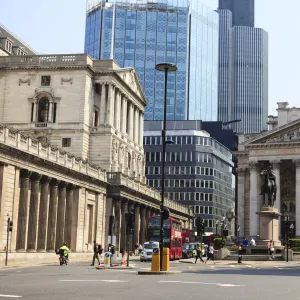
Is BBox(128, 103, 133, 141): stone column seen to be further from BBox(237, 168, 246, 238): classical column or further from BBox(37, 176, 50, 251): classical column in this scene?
BBox(37, 176, 50, 251): classical column

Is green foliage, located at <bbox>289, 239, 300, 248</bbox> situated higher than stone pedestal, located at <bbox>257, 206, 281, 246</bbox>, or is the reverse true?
stone pedestal, located at <bbox>257, 206, 281, 246</bbox>

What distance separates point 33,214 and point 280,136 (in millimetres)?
52048

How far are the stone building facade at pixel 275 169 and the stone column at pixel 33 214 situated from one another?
46.7m

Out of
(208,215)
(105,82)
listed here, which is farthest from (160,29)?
(105,82)

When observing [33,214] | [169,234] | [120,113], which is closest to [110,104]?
[120,113]

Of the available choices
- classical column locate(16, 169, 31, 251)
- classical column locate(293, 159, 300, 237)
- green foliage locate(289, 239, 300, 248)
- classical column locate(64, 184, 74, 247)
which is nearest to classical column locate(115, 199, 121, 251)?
classical column locate(64, 184, 74, 247)

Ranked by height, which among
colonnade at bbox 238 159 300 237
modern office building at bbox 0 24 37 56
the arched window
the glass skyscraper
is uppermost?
the glass skyscraper

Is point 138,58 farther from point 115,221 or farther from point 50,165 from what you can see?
point 50,165

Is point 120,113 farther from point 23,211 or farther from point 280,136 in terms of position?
point 23,211

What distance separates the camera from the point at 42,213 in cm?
5616

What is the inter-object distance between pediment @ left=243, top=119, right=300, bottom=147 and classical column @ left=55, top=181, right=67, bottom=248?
1720 inches

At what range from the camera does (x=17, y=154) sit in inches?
1969

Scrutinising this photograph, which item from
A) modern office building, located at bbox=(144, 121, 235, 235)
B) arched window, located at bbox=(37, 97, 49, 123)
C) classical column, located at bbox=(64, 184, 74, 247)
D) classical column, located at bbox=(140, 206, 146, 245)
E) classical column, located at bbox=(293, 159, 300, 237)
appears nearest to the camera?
classical column, located at bbox=(64, 184, 74, 247)

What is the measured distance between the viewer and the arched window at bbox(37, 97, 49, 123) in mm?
80438
